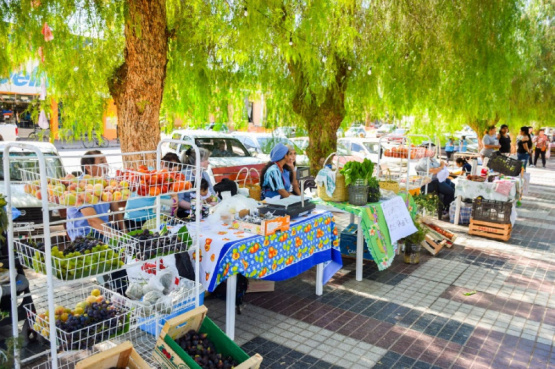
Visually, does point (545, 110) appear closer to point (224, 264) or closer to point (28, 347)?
point (224, 264)

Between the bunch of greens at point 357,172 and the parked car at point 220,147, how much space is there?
5654mm

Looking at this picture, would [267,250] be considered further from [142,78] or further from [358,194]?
[142,78]

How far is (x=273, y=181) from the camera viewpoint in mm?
6602

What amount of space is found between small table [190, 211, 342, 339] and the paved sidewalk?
50 cm

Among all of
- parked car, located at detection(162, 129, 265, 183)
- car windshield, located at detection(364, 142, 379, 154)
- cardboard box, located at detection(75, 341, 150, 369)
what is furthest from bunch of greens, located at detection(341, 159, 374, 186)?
car windshield, located at detection(364, 142, 379, 154)

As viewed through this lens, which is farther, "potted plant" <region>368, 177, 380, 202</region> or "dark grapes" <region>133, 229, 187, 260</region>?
"potted plant" <region>368, 177, 380, 202</region>

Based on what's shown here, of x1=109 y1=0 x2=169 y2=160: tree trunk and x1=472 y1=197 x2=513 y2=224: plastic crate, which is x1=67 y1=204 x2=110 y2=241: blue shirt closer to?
x1=109 y1=0 x2=169 y2=160: tree trunk

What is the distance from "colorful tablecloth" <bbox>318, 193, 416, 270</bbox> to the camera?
604cm

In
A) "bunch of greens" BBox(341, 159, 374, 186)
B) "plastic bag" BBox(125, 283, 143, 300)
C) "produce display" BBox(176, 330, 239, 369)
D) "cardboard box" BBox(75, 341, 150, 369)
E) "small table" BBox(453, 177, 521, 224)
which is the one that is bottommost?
"produce display" BBox(176, 330, 239, 369)

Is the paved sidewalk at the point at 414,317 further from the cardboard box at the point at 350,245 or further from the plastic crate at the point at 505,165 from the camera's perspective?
the plastic crate at the point at 505,165

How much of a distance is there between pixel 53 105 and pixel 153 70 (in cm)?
248

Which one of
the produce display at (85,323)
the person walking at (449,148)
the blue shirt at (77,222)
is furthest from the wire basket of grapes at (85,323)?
the person walking at (449,148)

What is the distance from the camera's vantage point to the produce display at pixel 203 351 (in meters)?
3.21

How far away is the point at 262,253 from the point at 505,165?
7.86 meters
